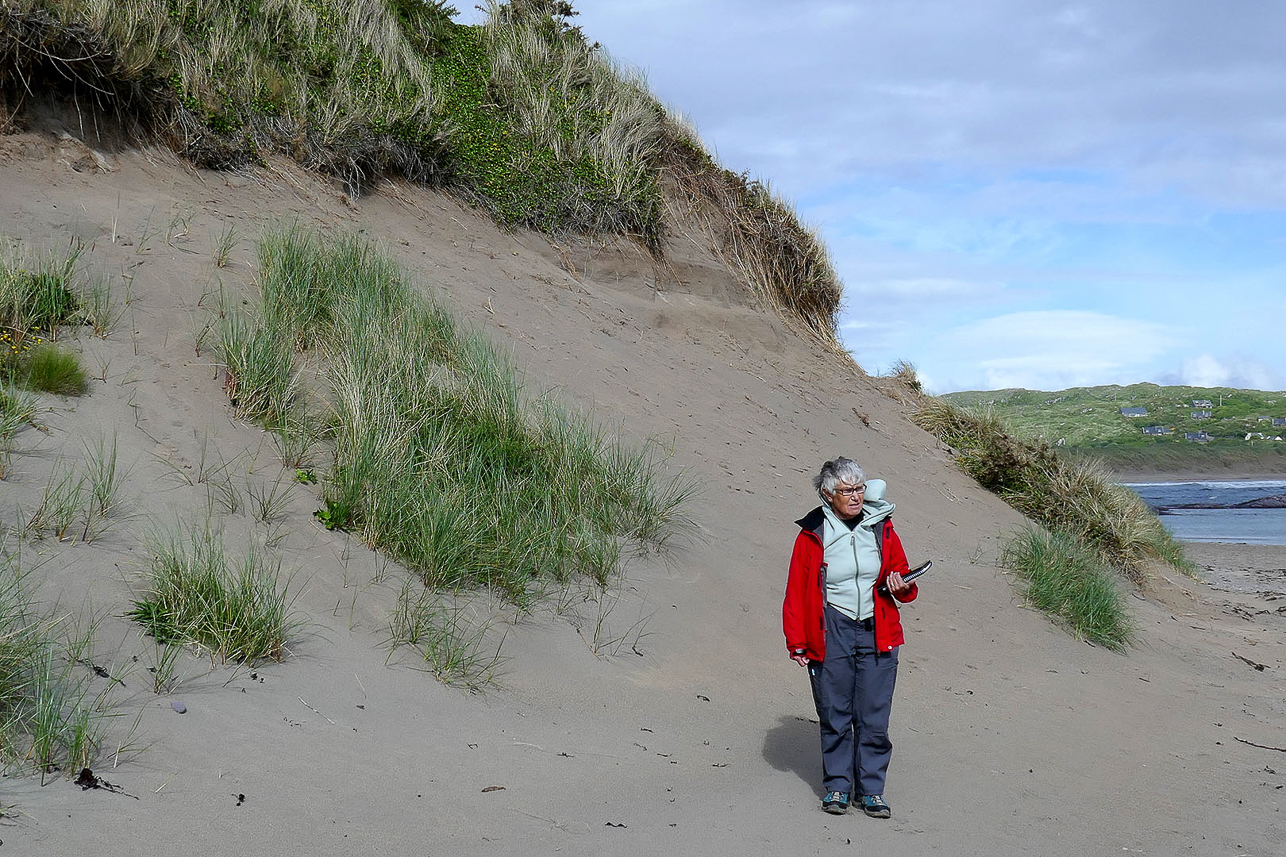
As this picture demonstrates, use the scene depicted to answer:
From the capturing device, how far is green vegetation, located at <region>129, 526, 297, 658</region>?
4152 millimetres

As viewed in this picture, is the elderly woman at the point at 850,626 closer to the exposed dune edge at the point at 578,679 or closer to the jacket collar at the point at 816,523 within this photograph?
the jacket collar at the point at 816,523

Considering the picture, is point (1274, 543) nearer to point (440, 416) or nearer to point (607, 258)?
point (607, 258)

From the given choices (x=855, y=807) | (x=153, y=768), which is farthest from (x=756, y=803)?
(x=153, y=768)

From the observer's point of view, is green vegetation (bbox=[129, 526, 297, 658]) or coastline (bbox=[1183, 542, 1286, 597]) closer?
green vegetation (bbox=[129, 526, 297, 658])

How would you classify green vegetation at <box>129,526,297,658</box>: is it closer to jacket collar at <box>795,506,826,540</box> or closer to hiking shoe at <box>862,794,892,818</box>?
jacket collar at <box>795,506,826,540</box>

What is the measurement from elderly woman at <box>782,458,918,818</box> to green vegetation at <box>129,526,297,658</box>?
7.67 ft

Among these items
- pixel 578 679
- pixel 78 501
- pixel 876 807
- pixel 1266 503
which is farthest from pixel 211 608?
pixel 1266 503

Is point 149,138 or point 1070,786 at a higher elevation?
point 149,138

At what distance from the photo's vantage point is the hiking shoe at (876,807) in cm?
431

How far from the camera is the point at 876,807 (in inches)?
170

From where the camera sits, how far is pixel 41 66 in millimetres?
8578

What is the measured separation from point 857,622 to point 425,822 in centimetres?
205

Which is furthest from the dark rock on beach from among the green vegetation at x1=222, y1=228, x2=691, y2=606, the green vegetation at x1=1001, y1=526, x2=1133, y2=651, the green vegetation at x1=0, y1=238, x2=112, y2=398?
the green vegetation at x1=0, y1=238, x2=112, y2=398

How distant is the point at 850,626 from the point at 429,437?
10.8 ft
